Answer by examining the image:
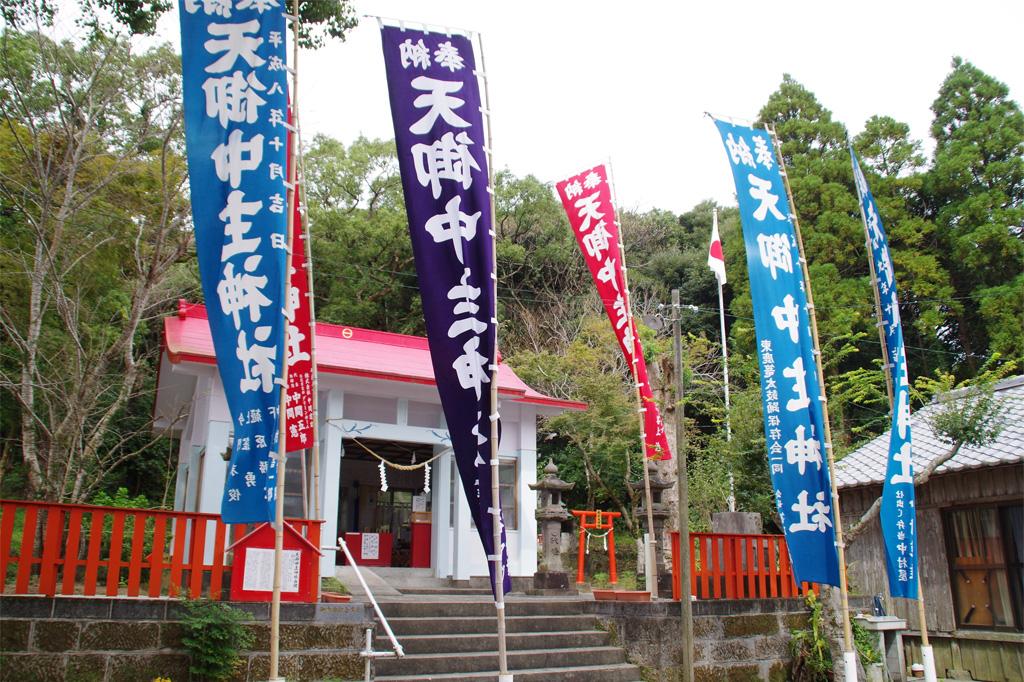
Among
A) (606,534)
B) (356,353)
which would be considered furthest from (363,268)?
(606,534)

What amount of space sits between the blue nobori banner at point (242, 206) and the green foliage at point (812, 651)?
7.92m

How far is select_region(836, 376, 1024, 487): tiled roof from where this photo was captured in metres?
11.5

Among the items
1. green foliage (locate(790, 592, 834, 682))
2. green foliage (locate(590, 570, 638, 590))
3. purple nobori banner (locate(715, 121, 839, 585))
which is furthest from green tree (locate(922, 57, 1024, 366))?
purple nobori banner (locate(715, 121, 839, 585))

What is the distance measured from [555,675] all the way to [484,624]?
1.21 metres

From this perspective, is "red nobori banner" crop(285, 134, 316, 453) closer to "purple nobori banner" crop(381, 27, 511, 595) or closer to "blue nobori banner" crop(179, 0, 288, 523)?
"blue nobori banner" crop(179, 0, 288, 523)

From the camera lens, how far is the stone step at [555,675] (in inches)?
321

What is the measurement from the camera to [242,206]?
609 cm

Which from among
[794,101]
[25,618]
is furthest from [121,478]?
[794,101]

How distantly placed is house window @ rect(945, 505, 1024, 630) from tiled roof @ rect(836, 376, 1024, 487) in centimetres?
84

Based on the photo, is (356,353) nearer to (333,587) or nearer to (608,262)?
(333,587)

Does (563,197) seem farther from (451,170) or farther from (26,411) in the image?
(26,411)

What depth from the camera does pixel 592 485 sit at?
23.5 meters

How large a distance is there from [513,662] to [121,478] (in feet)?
55.8

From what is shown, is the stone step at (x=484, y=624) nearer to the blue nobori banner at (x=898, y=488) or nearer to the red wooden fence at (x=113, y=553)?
the red wooden fence at (x=113, y=553)
